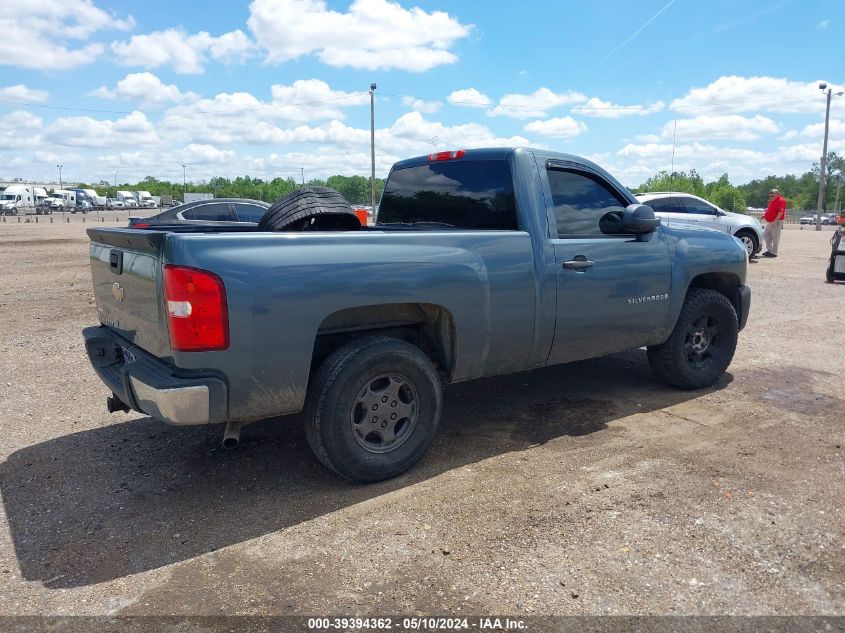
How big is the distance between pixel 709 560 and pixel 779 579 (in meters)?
0.28

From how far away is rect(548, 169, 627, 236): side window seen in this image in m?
4.55

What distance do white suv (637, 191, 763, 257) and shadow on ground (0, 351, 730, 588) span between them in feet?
38.4

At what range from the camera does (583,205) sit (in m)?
4.70

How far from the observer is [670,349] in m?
5.32

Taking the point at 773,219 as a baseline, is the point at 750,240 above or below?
below

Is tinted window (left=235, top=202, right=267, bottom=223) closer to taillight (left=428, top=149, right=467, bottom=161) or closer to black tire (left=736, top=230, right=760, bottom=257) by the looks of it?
taillight (left=428, top=149, right=467, bottom=161)

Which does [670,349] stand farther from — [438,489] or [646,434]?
[438,489]

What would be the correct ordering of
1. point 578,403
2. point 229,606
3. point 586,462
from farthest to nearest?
point 578,403, point 586,462, point 229,606

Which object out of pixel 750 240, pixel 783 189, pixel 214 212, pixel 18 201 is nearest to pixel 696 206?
pixel 750 240

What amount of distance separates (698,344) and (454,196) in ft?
8.20

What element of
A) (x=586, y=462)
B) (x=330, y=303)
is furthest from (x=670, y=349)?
(x=330, y=303)

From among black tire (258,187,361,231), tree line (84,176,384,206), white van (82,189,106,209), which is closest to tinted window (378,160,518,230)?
black tire (258,187,361,231)

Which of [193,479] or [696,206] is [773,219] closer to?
[696,206]

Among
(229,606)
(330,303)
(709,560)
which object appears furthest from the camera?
(330,303)
